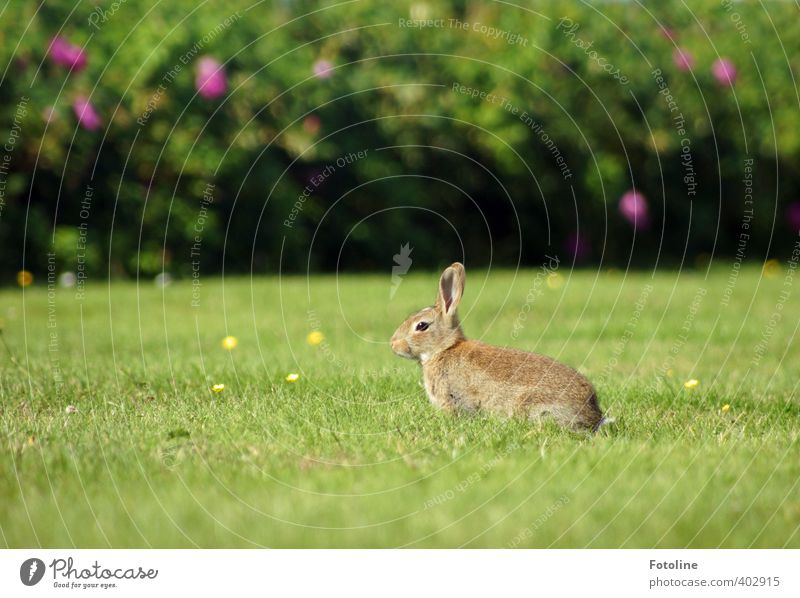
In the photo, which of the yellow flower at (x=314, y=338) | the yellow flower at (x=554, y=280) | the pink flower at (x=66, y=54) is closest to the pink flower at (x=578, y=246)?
the yellow flower at (x=554, y=280)

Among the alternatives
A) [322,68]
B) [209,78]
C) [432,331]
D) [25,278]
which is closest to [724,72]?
[322,68]

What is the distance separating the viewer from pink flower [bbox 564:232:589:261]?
13.4 metres

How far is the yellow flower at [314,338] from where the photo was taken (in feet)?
26.1

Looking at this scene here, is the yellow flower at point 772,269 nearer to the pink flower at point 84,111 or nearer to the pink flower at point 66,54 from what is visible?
the pink flower at point 84,111

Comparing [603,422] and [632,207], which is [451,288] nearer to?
[603,422]

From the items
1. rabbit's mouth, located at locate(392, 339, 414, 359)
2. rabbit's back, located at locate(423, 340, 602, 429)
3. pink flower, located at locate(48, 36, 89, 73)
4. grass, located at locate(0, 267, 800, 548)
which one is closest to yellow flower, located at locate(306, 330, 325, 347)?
grass, located at locate(0, 267, 800, 548)

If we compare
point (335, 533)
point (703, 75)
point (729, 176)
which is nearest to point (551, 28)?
point (703, 75)

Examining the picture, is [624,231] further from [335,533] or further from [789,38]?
[335,533]

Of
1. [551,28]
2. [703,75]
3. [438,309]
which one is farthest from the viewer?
[703,75]

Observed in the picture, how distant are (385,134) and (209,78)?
2.34m

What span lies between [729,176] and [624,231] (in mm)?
1733

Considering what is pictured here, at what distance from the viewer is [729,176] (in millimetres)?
14062
